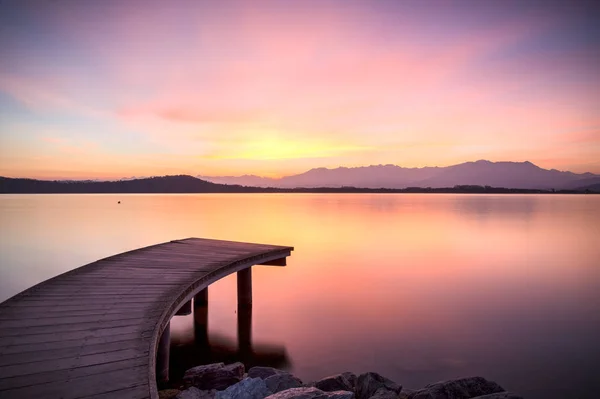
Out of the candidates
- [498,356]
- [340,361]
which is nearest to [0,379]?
[340,361]

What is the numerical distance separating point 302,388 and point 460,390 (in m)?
2.48

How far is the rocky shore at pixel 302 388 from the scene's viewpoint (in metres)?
5.68

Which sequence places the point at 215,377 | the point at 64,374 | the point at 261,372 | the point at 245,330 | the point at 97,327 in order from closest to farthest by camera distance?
the point at 64,374 → the point at 97,327 → the point at 215,377 → the point at 261,372 → the point at 245,330

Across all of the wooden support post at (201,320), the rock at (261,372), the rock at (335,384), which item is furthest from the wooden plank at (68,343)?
the wooden support post at (201,320)

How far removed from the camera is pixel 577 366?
9.39m

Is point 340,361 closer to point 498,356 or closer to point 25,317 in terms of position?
point 498,356

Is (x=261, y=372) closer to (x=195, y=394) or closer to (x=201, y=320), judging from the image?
(x=195, y=394)

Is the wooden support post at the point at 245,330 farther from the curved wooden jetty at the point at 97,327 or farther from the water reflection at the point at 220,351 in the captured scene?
the curved wooden jetty at the point at 97,327

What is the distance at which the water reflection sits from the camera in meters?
9.62

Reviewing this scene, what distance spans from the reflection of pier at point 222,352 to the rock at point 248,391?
280cm

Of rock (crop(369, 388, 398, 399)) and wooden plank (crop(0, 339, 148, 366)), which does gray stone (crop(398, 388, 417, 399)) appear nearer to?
rock (crop(369, 388, 398, 399))

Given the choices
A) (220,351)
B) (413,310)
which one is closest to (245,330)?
(220,351)

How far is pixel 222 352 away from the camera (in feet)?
33.8

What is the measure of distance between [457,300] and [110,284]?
1203cm
